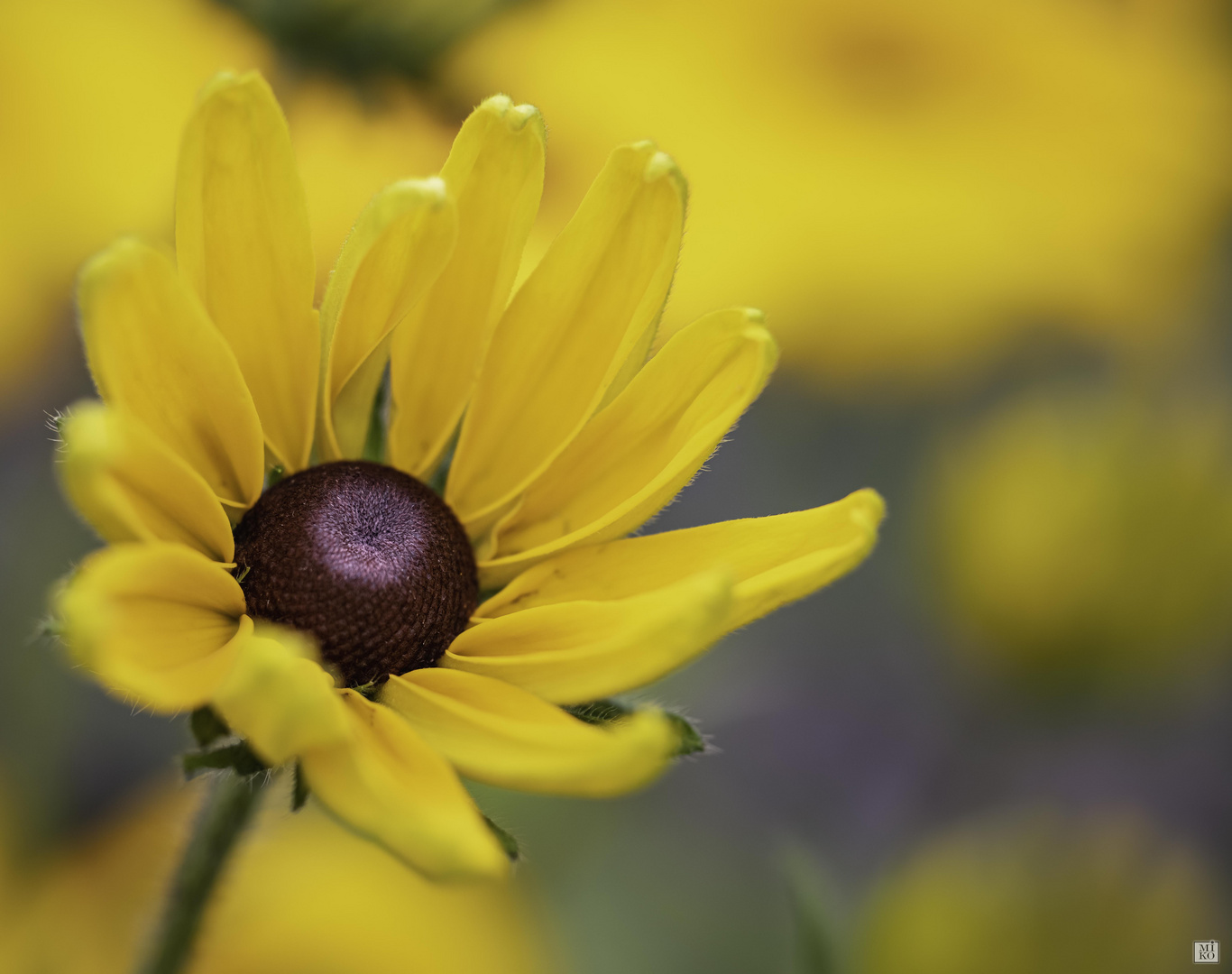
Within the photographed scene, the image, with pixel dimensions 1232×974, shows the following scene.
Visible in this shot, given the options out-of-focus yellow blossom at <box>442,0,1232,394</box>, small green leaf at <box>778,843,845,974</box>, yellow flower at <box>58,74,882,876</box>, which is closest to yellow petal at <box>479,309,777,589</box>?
yellow flower at <box>58,74,882,876</box>

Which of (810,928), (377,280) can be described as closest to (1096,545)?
(810,928)

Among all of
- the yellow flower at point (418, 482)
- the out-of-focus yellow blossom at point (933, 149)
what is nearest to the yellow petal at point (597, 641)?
the yellow flower at point (418, 482)

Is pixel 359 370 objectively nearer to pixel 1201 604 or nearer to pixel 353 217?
pixel 353 217

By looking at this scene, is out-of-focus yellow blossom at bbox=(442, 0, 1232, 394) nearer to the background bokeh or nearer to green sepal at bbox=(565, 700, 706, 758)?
the background bokeh

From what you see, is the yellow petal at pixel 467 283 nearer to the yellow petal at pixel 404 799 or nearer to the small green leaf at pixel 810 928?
the yellow petal at pixel 404 799

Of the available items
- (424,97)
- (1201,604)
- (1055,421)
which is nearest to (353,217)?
(424,97)

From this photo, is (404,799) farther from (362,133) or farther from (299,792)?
(362,133)
